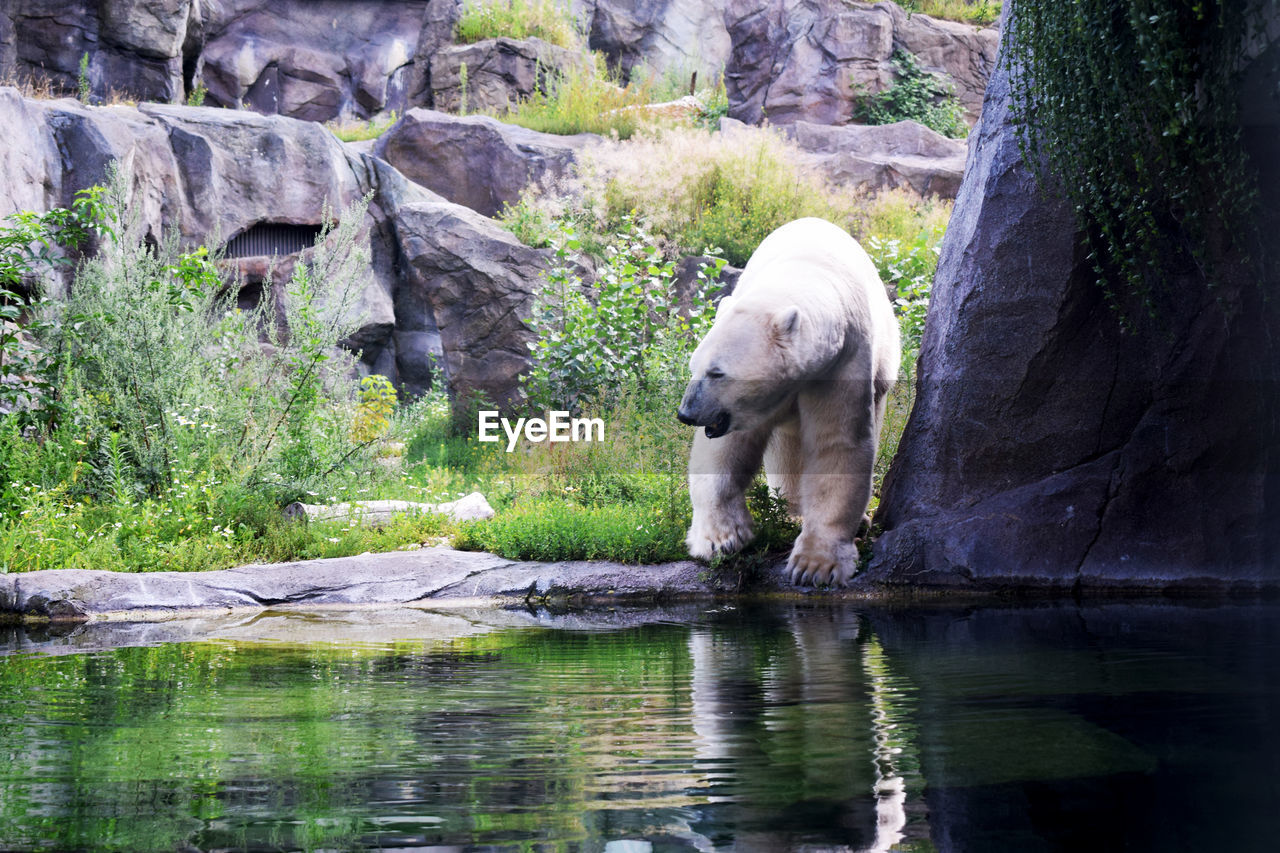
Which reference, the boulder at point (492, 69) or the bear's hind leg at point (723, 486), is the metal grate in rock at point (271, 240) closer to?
the boulder at point (492, 69)

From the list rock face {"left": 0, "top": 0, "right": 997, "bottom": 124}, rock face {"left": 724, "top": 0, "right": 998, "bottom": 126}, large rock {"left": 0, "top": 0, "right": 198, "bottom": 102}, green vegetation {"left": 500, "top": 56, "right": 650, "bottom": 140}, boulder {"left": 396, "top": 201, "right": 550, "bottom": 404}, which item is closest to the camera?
boulder {"left": 396, "top": 201, "right": 550, "bottom": 404}

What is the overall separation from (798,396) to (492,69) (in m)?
13.5

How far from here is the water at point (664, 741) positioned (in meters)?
1.77

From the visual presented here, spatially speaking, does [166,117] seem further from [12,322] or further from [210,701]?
[210,701]

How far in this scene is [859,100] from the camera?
17453mm

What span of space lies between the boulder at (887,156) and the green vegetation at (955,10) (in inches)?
203

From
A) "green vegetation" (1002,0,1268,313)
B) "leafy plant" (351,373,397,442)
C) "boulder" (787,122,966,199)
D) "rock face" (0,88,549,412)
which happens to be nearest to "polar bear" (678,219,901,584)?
"green vegetation" (1002,0,1268,313)

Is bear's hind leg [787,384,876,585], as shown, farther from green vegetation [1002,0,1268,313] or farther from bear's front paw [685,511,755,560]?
green vegetation [1002,0,1268,313]

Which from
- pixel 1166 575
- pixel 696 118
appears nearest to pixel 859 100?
pixel 696 118

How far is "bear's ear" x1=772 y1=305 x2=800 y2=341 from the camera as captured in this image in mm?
4605

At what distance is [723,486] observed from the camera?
5195 mm

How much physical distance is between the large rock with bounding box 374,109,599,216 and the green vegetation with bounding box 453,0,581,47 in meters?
3.96
